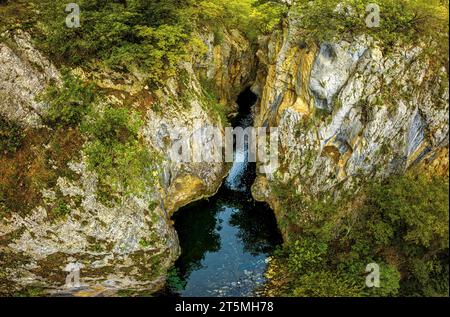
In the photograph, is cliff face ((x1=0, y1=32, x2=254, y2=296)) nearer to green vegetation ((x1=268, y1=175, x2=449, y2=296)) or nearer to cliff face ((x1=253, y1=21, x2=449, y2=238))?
green vegetation ((x1=268, y1=175, x2=449, y2=296))

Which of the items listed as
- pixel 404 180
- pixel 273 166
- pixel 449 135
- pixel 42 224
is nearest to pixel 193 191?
pixel 273 166

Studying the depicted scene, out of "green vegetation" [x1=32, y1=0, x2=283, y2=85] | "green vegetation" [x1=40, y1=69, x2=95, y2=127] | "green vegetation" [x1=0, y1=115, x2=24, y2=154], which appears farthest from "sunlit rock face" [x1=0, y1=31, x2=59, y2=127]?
"green vegetation" [x1=32, y1=0, x2=283, y2=85]

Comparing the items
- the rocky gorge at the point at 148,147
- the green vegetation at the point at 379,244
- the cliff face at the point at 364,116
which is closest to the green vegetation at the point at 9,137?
the rocky gorge at the point at 148,147

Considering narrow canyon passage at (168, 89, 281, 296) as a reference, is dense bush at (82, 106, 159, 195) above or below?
above

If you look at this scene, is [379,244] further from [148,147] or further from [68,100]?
[68,100]

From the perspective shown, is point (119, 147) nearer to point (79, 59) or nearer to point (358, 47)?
point (79, 59)
